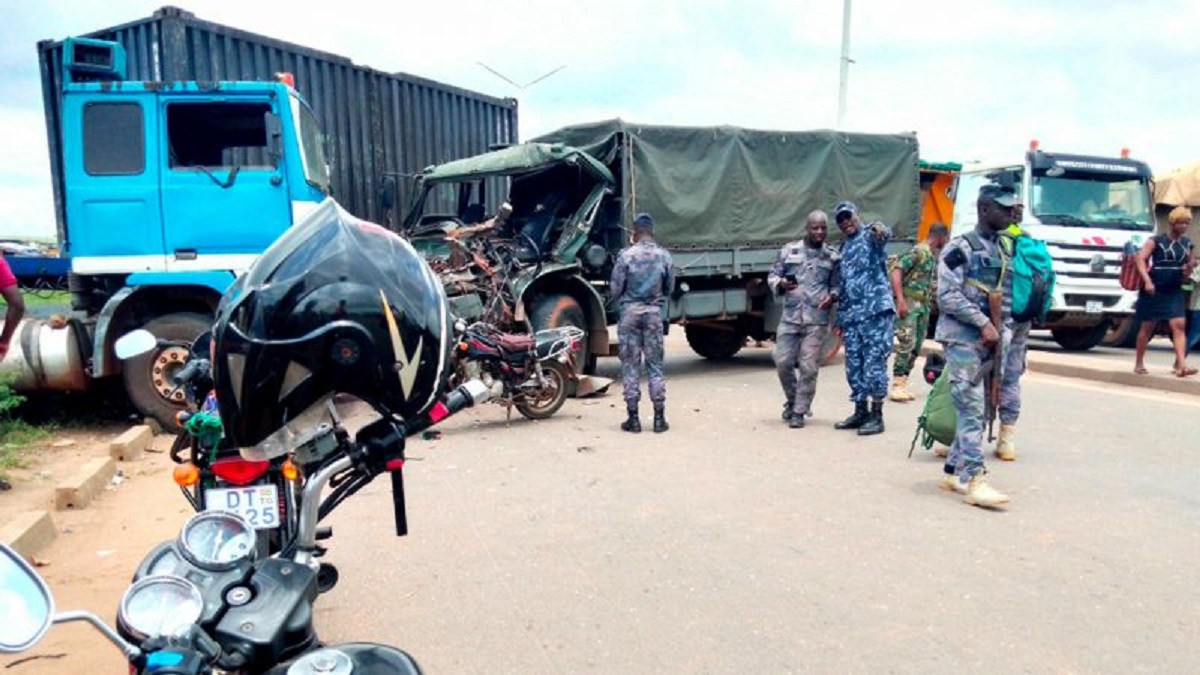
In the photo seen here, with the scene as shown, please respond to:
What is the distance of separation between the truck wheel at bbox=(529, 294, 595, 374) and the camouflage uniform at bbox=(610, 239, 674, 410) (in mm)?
1337

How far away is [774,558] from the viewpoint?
157 inches

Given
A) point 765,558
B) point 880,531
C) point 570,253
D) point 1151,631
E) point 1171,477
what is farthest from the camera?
point 570,253

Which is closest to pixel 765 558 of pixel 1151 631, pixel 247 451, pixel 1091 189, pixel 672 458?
pixel 1151 631

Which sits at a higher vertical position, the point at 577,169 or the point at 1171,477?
the point at 577,169

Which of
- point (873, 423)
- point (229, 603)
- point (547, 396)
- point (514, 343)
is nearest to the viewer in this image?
point (229, 603)

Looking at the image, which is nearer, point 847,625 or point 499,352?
point 847,625

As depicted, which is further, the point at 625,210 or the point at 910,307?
the point at 625,210

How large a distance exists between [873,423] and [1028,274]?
200cm

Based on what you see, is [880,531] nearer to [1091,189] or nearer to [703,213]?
[703,213]

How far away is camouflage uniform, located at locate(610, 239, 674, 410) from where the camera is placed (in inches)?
266

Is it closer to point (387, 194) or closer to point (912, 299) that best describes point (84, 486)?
point (387, 194)

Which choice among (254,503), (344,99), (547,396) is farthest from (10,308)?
(344,99)

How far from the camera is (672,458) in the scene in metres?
5.90

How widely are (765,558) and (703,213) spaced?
223 inches
